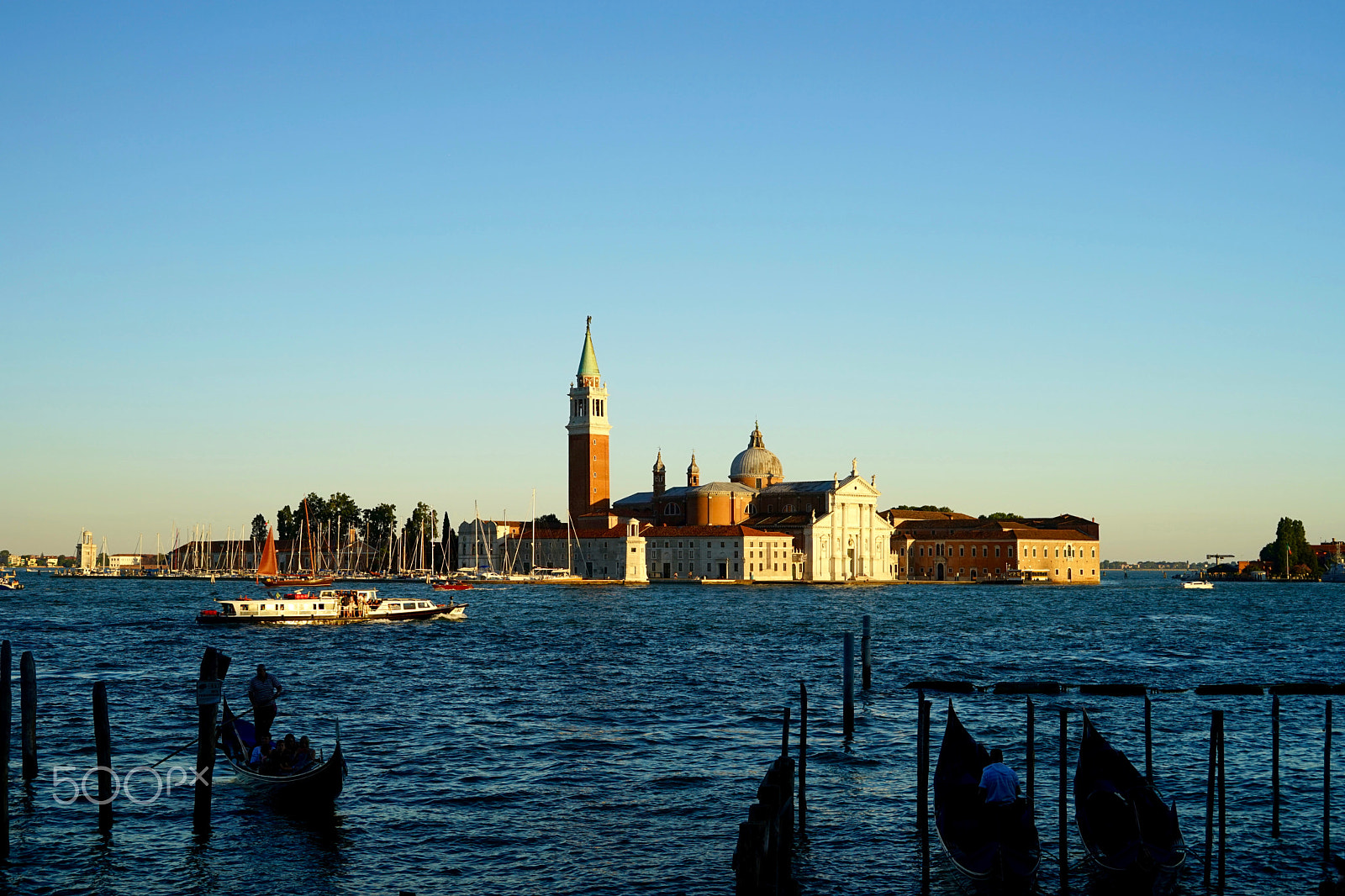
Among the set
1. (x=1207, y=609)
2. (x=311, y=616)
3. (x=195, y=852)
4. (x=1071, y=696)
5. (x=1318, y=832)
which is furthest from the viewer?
(x=1207, y=609)

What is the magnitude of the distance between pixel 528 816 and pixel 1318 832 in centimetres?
1075

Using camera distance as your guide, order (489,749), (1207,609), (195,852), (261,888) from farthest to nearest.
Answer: (1207,609) → (489,749) → (195,852) → (261,888)

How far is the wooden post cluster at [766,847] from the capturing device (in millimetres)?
12414

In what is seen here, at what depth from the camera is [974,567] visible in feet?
485

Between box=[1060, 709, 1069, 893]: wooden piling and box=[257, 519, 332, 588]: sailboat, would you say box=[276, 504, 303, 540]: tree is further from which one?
box=[1060, 709, 1069, 893]: wooden piling

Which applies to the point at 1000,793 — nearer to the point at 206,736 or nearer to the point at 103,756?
the point at 206,736

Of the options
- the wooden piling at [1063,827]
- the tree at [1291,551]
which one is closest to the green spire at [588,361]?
the tree at [1291,551]

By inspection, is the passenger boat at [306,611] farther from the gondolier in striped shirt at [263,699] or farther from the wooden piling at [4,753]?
the wooden piling at [4,753]

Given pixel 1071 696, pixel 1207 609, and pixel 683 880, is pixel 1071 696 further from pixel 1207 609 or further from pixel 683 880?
pixel 1207 609

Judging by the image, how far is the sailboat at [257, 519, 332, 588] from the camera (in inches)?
3952

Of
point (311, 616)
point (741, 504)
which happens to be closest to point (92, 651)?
point (311, 616)

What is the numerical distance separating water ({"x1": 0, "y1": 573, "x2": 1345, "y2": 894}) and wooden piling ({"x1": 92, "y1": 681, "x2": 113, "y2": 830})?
30cm

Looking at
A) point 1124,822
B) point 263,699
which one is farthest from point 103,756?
→ point 1124,822

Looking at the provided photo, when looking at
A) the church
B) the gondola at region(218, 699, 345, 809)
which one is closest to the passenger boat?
the gondola at region(218, 699, 345, 809)
